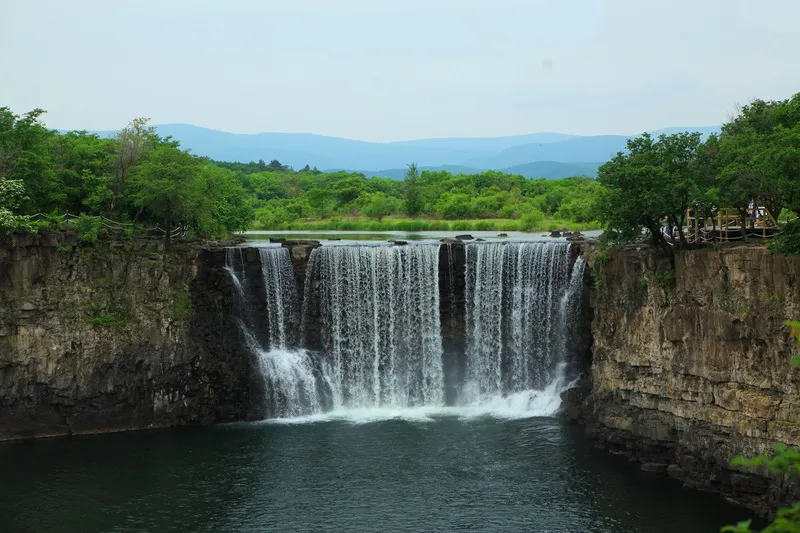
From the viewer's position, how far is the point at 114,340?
39750 mm

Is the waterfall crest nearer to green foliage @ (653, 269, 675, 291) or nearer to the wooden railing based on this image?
green foliage @ (653, 269, 675, 291)

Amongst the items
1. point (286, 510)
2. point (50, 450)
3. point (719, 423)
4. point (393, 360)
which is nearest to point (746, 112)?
point (719, 423)

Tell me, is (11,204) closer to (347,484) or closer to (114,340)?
(114,340)

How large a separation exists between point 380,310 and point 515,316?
6.16 metres

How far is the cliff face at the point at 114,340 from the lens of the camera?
127ft

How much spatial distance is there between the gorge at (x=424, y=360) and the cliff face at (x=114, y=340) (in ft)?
0.22

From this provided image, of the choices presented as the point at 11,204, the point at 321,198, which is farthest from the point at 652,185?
the point at 321,198

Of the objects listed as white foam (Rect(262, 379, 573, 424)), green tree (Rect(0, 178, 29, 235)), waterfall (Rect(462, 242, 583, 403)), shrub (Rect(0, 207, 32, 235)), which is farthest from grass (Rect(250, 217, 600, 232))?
shrub (Rect(0, 207, 32, 235))

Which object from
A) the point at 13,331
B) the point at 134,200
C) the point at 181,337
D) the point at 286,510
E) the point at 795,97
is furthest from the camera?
the point at 134,200

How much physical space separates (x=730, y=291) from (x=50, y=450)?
2609cm

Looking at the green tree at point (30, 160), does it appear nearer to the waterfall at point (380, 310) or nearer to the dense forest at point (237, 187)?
the dense forest at point (237, 187)

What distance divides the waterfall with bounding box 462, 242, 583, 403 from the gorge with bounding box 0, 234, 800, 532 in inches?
3.6

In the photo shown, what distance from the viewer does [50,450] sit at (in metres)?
36.7

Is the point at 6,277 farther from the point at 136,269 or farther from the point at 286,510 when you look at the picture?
the point at 286,510
